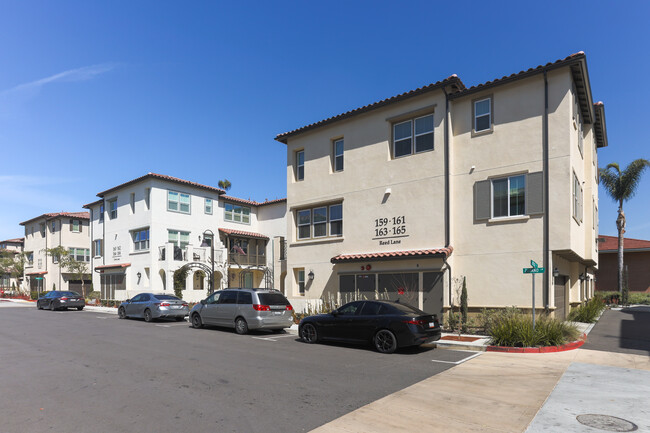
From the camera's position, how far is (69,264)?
138 ft

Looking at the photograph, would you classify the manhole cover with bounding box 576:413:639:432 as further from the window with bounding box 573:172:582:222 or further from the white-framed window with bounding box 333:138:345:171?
the white-framed window with bounding box 333:138:345:171

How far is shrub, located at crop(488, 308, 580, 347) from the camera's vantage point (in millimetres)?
12055

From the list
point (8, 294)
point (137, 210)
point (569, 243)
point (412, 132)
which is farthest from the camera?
point (8, 294)

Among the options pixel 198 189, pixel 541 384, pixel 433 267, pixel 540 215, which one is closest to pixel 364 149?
pixel 433 267

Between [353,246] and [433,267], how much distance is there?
406 centimetres

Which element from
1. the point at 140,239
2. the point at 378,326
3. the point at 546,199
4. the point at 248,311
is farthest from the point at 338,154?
the point at 140,239

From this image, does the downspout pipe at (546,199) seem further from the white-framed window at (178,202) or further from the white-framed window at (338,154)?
the white-framed window at (178,202)

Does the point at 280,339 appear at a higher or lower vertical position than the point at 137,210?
lower

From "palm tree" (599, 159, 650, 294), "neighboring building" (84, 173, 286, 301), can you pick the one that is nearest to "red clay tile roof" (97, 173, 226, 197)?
"neighboring building" (84, 173, 286, 301)

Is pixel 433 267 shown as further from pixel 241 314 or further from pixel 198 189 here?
pixel 198 189

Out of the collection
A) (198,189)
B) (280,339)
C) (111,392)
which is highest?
(198,189)

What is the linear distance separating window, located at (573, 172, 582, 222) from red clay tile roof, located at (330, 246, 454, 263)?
4.67 meters

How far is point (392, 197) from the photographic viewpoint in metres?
18.5

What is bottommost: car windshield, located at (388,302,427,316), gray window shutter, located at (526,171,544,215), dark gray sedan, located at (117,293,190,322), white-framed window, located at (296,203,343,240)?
dark gray sedan, located at (117,293,190,322)
